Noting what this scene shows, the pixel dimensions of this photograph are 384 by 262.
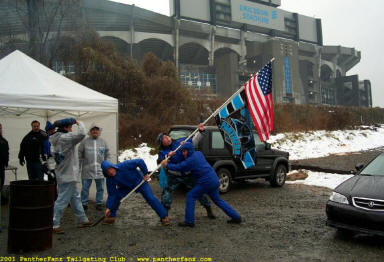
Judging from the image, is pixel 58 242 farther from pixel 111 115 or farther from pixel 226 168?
pixel 226 168

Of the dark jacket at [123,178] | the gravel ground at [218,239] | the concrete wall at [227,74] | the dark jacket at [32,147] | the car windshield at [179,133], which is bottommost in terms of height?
the gravel ground at [218,239]

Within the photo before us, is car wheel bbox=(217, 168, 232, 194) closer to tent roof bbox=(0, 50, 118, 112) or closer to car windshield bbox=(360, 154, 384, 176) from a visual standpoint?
tent roof bbox=(0, 50, 118, 112)

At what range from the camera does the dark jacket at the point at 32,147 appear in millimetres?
6664

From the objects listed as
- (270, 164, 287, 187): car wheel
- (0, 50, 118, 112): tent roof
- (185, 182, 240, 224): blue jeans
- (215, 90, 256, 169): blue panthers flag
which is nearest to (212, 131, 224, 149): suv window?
(215, 90, 256, 169): blue panthers flag

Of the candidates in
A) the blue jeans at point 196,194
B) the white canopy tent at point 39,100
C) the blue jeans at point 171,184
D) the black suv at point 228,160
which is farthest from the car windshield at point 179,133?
the blue jeans at point 196,194

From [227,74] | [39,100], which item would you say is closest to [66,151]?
[39,100]

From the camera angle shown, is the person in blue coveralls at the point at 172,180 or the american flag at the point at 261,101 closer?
the person in blue coveralls at the point at 172,180

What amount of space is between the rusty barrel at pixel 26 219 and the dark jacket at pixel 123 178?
133 centimetres

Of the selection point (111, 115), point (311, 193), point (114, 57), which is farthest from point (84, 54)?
point (311, 193)

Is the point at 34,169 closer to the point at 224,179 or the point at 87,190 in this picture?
the point at 87,190

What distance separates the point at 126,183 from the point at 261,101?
10.6ft

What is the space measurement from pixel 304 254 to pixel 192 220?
2001 mm

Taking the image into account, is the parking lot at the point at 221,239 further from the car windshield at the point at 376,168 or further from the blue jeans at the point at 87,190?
the car windshield at the point at 376,168

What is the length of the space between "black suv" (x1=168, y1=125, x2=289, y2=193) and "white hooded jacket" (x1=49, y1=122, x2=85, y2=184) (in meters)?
3.42
